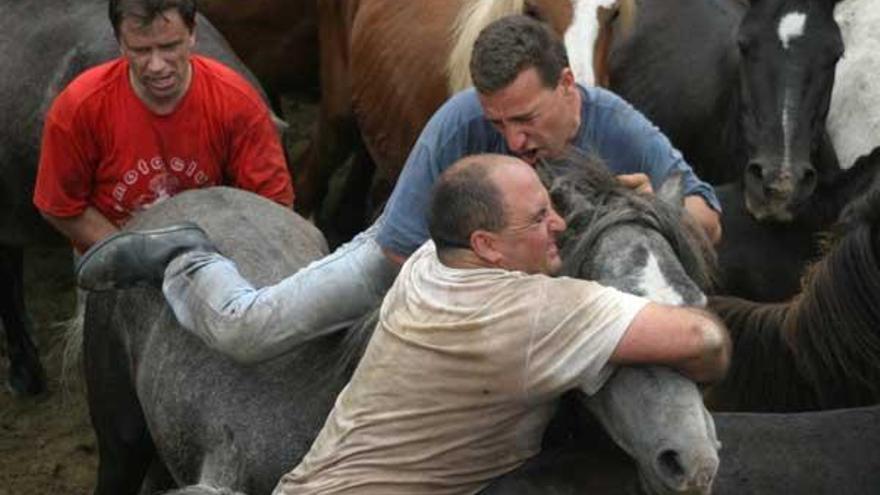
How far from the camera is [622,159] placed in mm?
4258

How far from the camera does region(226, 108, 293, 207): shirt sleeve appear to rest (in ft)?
17.8

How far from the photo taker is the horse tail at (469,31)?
6344 mm

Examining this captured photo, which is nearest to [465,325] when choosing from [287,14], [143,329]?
[143,329]

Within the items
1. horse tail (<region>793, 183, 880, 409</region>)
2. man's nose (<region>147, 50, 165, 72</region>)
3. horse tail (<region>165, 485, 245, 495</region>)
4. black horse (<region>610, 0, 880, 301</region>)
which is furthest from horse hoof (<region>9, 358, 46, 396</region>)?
horse tail (<region>793, 183, 880, 409</region>)

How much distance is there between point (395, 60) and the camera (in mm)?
7352

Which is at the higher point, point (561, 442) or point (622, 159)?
point (622, 159)

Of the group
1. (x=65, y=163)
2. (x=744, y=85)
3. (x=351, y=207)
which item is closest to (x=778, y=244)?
(x=744, y=85)

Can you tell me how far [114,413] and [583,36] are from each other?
215cm

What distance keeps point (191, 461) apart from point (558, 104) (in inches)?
57.3

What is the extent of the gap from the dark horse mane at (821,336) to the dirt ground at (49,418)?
9.34 ft

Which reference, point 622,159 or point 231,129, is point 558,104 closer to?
point 622,159

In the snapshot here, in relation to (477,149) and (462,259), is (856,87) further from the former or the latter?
(462,259)

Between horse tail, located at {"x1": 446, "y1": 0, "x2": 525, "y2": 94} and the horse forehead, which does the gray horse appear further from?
the horse forehead

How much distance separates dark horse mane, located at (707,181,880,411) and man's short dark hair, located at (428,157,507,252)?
4.10 ft
